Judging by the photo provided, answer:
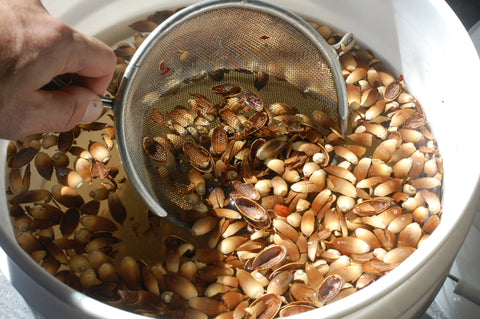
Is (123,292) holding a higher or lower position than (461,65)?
lower

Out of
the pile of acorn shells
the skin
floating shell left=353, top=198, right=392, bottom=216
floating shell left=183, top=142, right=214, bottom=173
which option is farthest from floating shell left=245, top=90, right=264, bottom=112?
the skin

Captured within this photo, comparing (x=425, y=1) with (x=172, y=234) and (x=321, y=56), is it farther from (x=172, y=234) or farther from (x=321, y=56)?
(x=172, y=234)

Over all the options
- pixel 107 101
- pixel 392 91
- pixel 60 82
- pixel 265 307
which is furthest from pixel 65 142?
pixel 392 91

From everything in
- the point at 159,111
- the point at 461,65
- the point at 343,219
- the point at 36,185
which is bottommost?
the point at 36,185

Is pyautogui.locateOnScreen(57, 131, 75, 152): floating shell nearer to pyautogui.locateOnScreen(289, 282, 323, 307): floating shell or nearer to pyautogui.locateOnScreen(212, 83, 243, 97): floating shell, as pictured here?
pyautogui.locateOnScreen(212, 83, 243, 97): floating shell

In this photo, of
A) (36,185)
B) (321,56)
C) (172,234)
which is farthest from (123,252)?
(321,56)

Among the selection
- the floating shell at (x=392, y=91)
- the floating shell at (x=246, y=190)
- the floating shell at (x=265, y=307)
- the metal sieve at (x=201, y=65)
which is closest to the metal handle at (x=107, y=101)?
the metal sieve at (x=201, y=65)

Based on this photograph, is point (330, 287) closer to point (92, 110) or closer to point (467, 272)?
point (467, 272)
